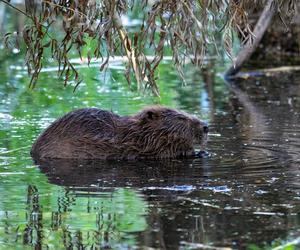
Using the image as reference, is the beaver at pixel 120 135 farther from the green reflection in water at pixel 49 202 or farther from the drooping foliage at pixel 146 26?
the drooping foliage at pixel 146 26

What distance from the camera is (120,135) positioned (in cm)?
884

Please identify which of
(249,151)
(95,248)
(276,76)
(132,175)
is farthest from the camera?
(276,76)

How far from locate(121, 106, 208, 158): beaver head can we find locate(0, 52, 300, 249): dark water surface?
0.22m

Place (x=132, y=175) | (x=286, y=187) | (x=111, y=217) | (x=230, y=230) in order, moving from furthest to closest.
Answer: (x=132, y=175)
(x=286, y=187)
(x=111, y=217)
(x=230, y=230)

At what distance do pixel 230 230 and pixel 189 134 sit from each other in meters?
3.22

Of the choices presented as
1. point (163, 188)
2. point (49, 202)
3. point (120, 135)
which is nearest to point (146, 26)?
point (163, 188)

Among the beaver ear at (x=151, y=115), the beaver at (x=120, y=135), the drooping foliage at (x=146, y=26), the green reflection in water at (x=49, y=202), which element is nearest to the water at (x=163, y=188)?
the green reflection in water at (x=49, y=202)

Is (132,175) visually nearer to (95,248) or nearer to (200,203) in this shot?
(200,203)

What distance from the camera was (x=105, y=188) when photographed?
730 cm

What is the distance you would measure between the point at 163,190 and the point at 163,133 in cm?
190

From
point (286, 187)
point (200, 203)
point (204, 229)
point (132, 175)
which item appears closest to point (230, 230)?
point (204, 229)

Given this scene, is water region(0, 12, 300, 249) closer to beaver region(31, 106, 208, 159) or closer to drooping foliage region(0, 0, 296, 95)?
beaver region(31, 106, 208, 159)

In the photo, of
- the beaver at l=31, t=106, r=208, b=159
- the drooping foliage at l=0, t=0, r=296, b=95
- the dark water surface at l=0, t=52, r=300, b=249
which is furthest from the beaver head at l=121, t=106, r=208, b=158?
the drooping foliage at l=0, t=0, r=296, b=95

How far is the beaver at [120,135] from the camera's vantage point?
866 centimetres
